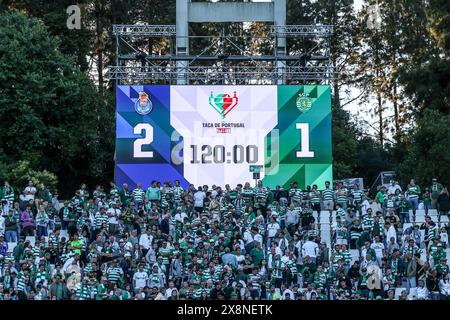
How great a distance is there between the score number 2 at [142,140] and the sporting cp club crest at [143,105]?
397mm

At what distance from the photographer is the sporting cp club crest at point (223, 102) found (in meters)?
30.4

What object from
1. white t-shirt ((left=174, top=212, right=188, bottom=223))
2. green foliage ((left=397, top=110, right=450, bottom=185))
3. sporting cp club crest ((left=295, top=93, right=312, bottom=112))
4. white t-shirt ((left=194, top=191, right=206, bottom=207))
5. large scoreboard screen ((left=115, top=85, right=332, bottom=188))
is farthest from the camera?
green foliage ((left=397, top=110, right=450, bottom=185))

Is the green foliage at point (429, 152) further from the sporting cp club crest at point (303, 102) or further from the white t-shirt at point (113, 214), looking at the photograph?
the white t-shirt at point (113, 214)

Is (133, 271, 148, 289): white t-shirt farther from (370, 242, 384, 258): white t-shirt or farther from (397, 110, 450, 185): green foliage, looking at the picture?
(397, 110, 450, 185): green foliage

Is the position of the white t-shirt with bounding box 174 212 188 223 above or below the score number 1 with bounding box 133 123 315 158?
below

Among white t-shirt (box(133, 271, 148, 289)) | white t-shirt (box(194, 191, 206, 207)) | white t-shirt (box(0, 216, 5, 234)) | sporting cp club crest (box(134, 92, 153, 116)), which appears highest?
sporting cp club crest (box(134, 92, 153, 116))

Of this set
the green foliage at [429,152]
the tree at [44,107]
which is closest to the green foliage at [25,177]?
the tree at [44,107]

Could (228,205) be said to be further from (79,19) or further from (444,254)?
(79,19)

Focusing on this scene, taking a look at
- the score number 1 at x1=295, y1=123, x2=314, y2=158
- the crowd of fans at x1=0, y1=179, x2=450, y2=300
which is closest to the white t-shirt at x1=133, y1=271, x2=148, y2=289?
the crowd of fans at x1=0, y1=179, x2=450, y2=300

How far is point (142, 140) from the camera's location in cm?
3041

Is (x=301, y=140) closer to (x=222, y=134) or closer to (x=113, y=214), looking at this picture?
(x=222, y=134)

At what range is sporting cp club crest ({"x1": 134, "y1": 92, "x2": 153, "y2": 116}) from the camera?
30.5m

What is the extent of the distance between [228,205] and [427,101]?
20.4 m
